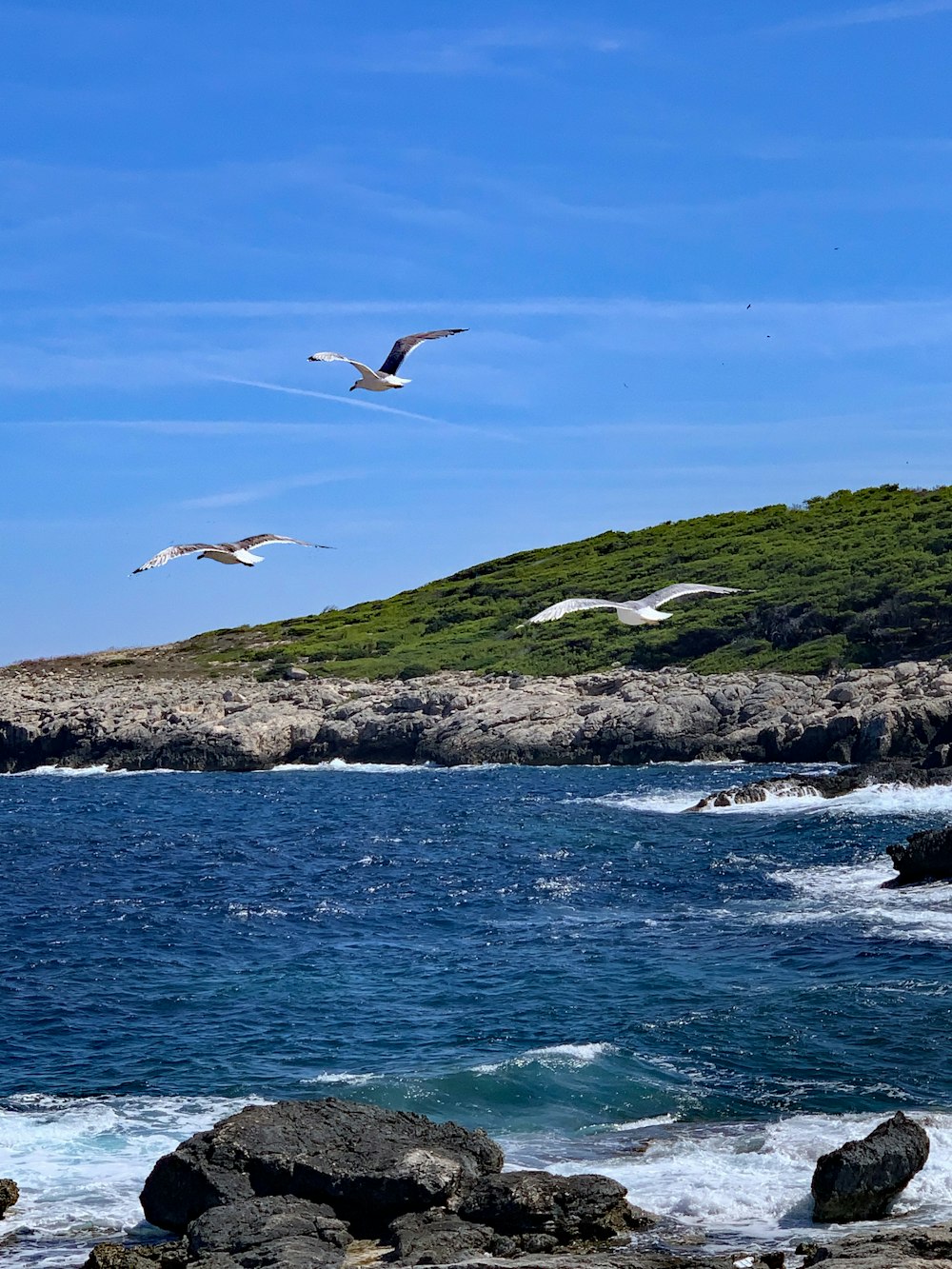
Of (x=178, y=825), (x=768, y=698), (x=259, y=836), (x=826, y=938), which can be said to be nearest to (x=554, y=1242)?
(x=826, y=938)

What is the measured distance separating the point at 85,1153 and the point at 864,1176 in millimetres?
8089

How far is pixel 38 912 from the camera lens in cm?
2989

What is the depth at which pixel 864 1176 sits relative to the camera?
13164 millimetres

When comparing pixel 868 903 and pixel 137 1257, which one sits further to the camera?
pixel 868 903

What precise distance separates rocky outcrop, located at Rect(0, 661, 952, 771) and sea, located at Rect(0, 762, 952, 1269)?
1511 cm

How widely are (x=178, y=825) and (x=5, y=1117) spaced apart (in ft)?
99.6

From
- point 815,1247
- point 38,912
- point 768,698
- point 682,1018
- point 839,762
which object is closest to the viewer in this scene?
point 815,1247

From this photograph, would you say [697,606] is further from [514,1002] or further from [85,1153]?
[85,1153]

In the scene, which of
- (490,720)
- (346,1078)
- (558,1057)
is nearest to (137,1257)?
(346,1078)

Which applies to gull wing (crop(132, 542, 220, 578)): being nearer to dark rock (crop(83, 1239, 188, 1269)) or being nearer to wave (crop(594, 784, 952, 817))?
dark rock (crop(83, 1239, 188, 1269))

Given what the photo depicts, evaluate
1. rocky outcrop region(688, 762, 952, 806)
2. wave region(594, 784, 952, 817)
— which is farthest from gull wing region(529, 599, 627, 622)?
rocky outcrop region(688, 762, 952, 806)

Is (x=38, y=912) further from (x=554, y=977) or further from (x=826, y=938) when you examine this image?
(x=826, y=938)

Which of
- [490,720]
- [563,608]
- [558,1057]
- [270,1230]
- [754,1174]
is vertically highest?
[563,608]

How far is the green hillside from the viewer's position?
74812 millimetres
